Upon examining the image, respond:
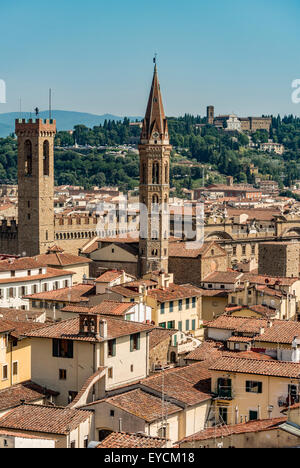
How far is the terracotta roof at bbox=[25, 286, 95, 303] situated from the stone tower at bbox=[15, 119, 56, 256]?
46.6 feet

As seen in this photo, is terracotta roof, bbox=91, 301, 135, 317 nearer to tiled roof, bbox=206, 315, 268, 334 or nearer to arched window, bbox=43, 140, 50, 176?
tiled roof, bbox=206, 315, 268, 334

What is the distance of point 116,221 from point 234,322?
25.4 meters

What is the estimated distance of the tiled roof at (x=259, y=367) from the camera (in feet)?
44.4

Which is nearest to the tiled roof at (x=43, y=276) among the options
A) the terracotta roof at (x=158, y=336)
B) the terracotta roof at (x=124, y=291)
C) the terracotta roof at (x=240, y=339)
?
the terracotta roof at (x=124, y=291)

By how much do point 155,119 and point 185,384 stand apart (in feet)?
69.0

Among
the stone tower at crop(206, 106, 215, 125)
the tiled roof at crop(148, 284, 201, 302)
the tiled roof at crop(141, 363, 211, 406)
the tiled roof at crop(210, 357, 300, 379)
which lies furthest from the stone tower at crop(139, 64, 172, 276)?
the stone tower at crop(206, 106, 215, 125)

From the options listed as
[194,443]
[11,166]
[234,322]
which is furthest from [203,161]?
[194,443]

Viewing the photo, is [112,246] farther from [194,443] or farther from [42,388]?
[194,443]

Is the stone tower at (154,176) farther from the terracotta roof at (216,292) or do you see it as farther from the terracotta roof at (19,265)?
the terracotta roof at (216,292)

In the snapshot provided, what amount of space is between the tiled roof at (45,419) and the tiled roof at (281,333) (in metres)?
4.60

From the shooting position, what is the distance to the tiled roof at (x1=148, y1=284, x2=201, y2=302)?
23047 mm

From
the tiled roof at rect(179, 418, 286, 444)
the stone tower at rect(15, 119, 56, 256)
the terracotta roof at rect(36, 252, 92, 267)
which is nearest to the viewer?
the tiled roof at rect(179, 418, 286, 444)
